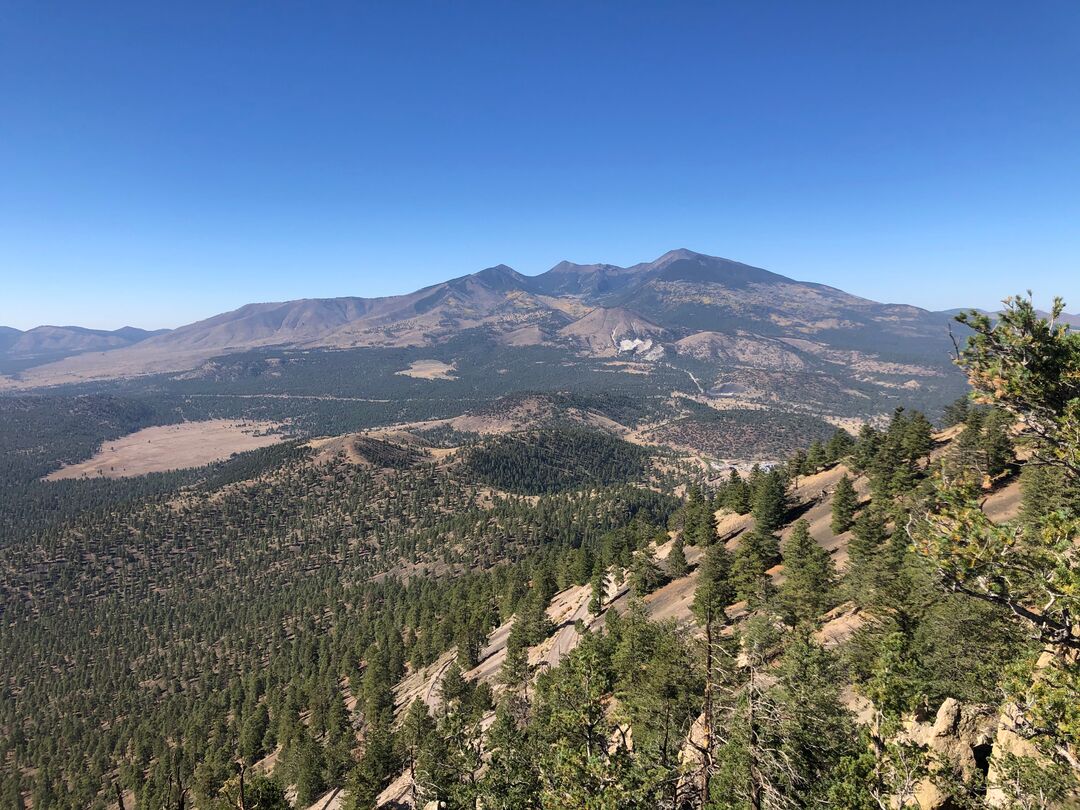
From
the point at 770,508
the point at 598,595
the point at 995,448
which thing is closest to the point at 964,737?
the point at 995,448

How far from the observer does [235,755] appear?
91438mm

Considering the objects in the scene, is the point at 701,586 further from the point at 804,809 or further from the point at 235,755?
the point at 235,755

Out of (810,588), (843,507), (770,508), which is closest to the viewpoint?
(810,588)

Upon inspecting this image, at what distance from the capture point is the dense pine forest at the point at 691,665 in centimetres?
1386

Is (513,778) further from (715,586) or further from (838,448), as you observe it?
(838,448)

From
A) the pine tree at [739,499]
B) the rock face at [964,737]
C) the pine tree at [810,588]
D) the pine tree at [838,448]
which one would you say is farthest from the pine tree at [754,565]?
the pine tree at [838,448]

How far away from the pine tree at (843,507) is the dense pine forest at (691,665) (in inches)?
21.3

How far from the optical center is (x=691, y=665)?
1294 inches

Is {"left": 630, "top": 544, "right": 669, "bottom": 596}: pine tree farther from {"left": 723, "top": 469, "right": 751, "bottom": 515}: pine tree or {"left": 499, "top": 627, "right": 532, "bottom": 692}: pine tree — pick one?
{"left": 723, "top": 469, "right": 751, "bottom": 515}: pine tree

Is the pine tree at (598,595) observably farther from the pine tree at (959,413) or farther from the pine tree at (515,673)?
the pine tree at (959,413)

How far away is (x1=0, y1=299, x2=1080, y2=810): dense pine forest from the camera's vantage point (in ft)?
45.5

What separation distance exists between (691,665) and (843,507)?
170 feet

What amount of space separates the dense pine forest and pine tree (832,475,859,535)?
0.54 m

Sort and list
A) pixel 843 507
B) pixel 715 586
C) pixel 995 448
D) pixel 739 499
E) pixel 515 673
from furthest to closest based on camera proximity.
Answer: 1. pixel 739 499
2. pixel 843 507
3. pixel 515 673
4. pixel 995 448
5. pixel 715 586
